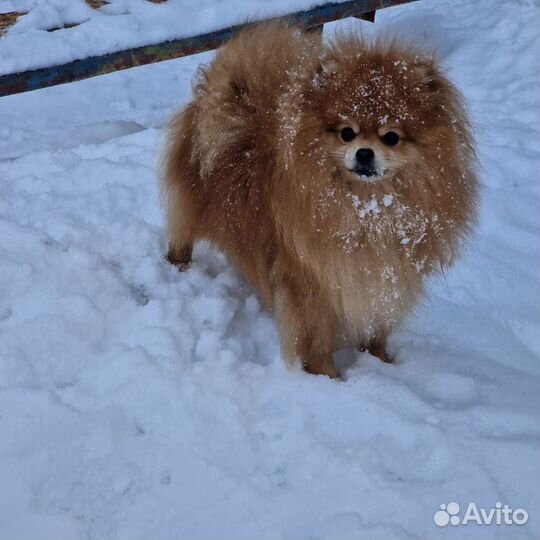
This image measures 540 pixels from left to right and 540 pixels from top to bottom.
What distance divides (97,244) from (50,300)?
48cm

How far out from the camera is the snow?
349 centimetres

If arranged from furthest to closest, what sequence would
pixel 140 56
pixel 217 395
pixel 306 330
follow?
pixel 140 56, pixel 306 330, pixel 217 395

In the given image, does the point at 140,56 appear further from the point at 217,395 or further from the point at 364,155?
the point at 217,395

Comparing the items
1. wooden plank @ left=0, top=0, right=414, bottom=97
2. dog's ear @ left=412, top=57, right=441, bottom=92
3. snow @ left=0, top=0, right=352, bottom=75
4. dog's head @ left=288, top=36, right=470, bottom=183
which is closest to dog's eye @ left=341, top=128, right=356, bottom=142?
dog's head @ left=288, top=36, right=470, bottom=183

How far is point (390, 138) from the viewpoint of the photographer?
1.96 metres

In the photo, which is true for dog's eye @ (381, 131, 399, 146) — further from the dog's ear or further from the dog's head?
the dog's ear

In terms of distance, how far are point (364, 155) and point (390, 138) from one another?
12 cm

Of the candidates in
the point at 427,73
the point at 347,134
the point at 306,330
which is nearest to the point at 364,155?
the point at 347,134

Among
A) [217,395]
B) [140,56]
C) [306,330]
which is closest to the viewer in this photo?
[217,395]

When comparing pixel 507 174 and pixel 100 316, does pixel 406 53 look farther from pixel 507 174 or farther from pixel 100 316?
pixel 507 174

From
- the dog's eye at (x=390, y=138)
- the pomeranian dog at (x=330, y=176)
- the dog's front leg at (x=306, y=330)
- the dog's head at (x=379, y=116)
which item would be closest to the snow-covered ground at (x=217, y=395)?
the dog's front leg at (x=306, y=330)

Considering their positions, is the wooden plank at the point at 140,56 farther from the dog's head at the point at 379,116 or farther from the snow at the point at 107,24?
the dog's head at the point at 379,116

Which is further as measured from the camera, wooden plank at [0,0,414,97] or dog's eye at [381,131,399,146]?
wooden plank at [0,0,414,97]

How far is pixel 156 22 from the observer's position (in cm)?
393
